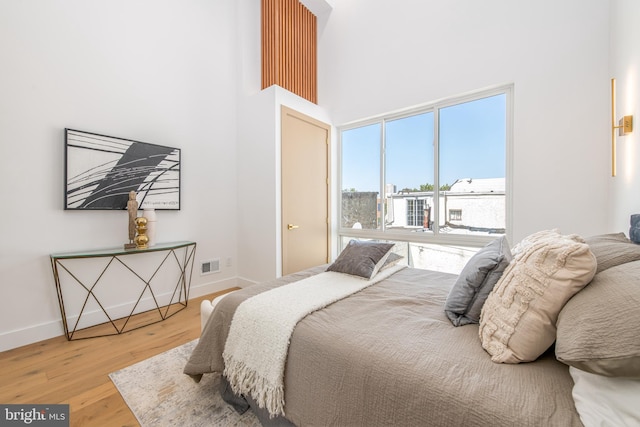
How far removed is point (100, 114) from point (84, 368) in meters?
2.14

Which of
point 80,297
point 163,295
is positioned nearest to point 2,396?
point 80,297

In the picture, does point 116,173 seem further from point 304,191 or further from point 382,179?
point 382,179

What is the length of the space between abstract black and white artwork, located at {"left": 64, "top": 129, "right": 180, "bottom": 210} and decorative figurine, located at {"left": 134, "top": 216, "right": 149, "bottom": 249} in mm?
264

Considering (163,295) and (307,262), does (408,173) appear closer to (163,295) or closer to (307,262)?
(307,262)

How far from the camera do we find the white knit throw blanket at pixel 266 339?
112 cm

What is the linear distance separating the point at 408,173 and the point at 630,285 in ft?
8.63

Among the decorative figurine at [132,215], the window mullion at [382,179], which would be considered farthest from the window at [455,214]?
the decorative figurine at [132,215]

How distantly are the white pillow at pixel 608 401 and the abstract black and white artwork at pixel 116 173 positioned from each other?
3206mm

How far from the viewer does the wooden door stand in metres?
3.12

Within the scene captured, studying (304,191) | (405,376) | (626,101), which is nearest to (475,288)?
(405,376)

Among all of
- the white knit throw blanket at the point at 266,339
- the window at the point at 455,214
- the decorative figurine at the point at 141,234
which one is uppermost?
the window at the point at 455,214

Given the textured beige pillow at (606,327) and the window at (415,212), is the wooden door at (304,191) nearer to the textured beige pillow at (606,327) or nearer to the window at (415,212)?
the window at (415,212)

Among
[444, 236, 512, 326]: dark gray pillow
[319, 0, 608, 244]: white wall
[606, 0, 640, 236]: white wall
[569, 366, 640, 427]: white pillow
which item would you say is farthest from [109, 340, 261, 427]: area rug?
[319, 0, 608, 244]: white wall

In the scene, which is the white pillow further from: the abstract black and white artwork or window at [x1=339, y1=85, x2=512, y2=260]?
the abstract black and white artwork
